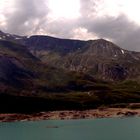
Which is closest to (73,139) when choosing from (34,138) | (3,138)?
(34,138)

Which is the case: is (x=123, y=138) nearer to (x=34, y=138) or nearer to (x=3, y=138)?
(x=34, y=138)

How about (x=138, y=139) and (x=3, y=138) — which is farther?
(x=3, y=138)

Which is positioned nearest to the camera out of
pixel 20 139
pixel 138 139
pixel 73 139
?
pixel 138 139

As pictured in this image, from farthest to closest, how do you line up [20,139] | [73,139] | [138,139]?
[20,139] < [73,139] < [138,139]

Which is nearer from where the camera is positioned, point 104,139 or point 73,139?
point 104,139

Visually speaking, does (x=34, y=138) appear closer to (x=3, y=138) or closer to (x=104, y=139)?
(x=3, y=138)

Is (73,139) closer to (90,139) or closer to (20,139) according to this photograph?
(90,139)

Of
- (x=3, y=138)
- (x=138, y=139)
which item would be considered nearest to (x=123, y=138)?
(x=138, y=139)

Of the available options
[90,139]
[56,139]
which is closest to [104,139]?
[90,139]
